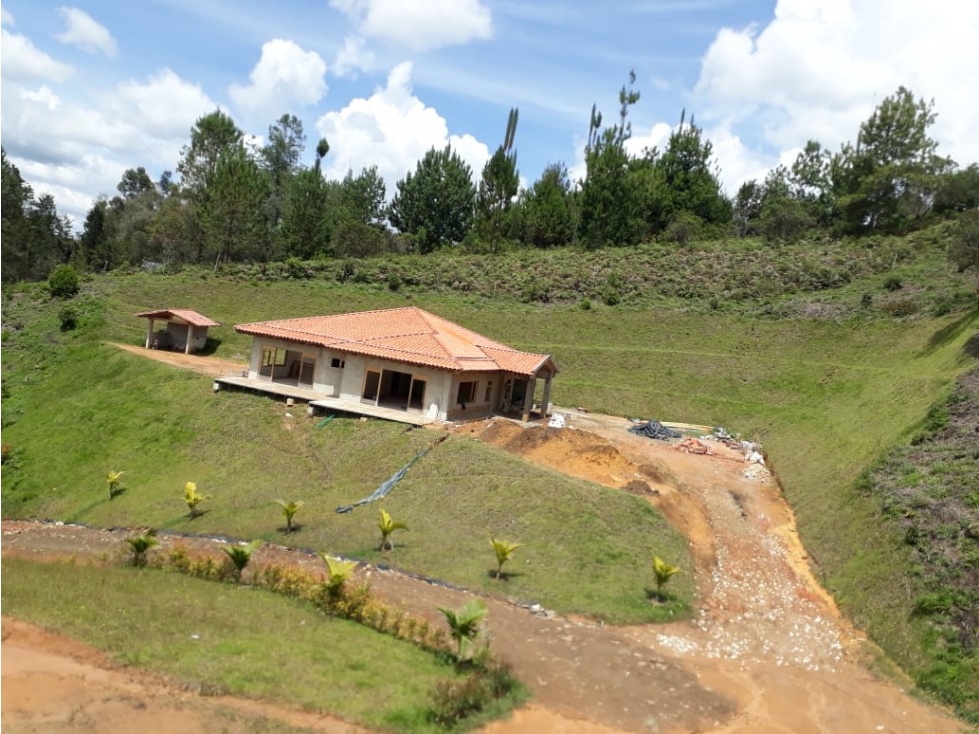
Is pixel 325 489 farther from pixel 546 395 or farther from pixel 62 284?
pixel 62 284

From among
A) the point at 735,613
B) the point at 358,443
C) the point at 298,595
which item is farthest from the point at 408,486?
the point at 735,613

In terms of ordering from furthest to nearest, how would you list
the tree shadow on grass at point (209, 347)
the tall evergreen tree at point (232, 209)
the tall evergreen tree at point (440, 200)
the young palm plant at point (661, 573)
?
the tall evergreen tree at point (440, 200), the tall evergreen tree at point (232, 209), the tree shadow on grass at point (209, 347), the young palm plant at point (661, 573)

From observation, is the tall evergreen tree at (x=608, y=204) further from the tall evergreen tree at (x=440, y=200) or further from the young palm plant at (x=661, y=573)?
the young palm plant at (x=661, y=573)

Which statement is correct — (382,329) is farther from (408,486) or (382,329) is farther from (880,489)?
(880,489)

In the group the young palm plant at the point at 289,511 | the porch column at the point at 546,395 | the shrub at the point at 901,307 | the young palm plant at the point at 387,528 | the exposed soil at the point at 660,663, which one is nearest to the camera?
the exposed soil at the point at 660,663

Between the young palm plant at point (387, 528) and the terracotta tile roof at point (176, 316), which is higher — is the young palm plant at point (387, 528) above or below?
below

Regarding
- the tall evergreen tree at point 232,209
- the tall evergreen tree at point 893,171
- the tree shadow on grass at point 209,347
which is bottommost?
the tree shadow on grass at point 209,347

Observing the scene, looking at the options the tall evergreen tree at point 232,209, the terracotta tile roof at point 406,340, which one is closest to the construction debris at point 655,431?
the terracotta tile roof at point 406,340
